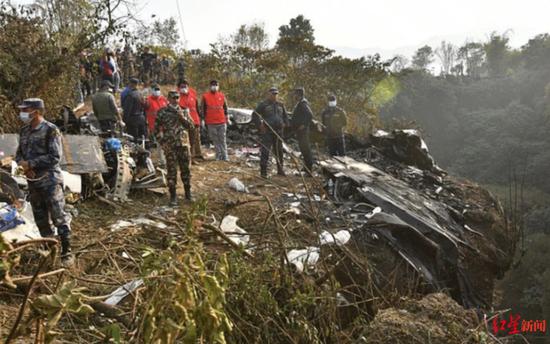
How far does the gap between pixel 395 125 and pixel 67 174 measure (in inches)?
504

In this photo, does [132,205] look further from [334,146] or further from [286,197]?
[334,146]

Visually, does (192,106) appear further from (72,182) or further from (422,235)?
(422,235)

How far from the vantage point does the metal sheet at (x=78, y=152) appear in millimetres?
5285

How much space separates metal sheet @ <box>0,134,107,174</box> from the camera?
5.29 m

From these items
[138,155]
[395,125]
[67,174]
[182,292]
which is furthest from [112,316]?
[395,125]

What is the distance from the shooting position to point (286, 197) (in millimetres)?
6594

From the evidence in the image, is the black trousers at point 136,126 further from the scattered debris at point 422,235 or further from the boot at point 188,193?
the scattered debris at point 422,235

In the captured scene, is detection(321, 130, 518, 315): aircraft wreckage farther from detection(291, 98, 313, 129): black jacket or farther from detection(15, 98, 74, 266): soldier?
detection(15, 98, 74, 266): soldier

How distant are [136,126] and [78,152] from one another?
→ 2374mm

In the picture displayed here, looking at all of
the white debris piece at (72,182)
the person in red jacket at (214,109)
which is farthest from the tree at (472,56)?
the white debris piece at (72,182)

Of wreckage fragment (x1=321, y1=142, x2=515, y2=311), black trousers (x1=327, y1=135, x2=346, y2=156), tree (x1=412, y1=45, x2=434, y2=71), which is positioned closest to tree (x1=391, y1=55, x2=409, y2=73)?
tree (x1=412, y1=45, x2=434, y2=71)

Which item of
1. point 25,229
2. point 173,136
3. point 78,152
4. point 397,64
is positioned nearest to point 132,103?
point 78,152

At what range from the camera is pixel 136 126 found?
7.84m

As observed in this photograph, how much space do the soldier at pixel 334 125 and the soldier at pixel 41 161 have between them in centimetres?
567
